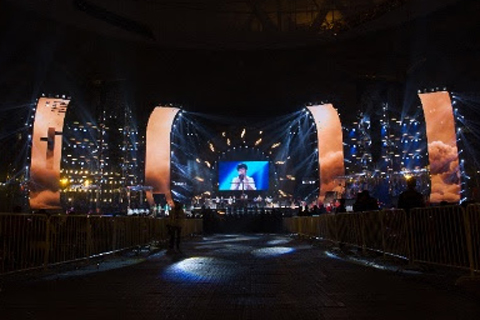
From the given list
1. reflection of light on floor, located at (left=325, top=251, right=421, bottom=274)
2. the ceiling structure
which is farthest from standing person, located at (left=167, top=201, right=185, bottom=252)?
the ceiling structure

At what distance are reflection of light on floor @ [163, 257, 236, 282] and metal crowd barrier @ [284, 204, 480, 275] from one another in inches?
122

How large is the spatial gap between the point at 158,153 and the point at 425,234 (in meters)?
21.7

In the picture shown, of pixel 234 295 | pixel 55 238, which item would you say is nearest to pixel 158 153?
pixel 55 238

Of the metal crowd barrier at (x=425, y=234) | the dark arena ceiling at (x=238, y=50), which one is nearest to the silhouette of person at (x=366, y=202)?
the metal crowd barrier at (x=425, y=234)

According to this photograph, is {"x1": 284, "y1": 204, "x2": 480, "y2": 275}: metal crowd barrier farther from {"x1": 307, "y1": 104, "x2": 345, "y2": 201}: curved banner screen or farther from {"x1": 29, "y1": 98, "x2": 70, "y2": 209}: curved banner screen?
{"x1": 307, "y1": 104, "x2": 345, "y2": 201}: curved banner screen

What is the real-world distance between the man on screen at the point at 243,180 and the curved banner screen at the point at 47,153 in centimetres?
1419

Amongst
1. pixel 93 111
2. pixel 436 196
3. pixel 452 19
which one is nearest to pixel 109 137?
pixel 93 111

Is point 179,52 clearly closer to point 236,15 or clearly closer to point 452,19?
point 236,15

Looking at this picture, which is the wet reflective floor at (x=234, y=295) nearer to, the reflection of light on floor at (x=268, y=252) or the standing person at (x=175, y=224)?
the reflection of light on floor at (x=268, y=252)

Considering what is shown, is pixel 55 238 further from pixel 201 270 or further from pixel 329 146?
pixel 329 146

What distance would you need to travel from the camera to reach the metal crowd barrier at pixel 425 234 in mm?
6281

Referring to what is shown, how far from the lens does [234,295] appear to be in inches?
235

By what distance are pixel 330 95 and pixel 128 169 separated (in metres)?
13.2

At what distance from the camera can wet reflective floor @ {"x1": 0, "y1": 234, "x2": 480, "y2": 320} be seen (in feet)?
15.7
